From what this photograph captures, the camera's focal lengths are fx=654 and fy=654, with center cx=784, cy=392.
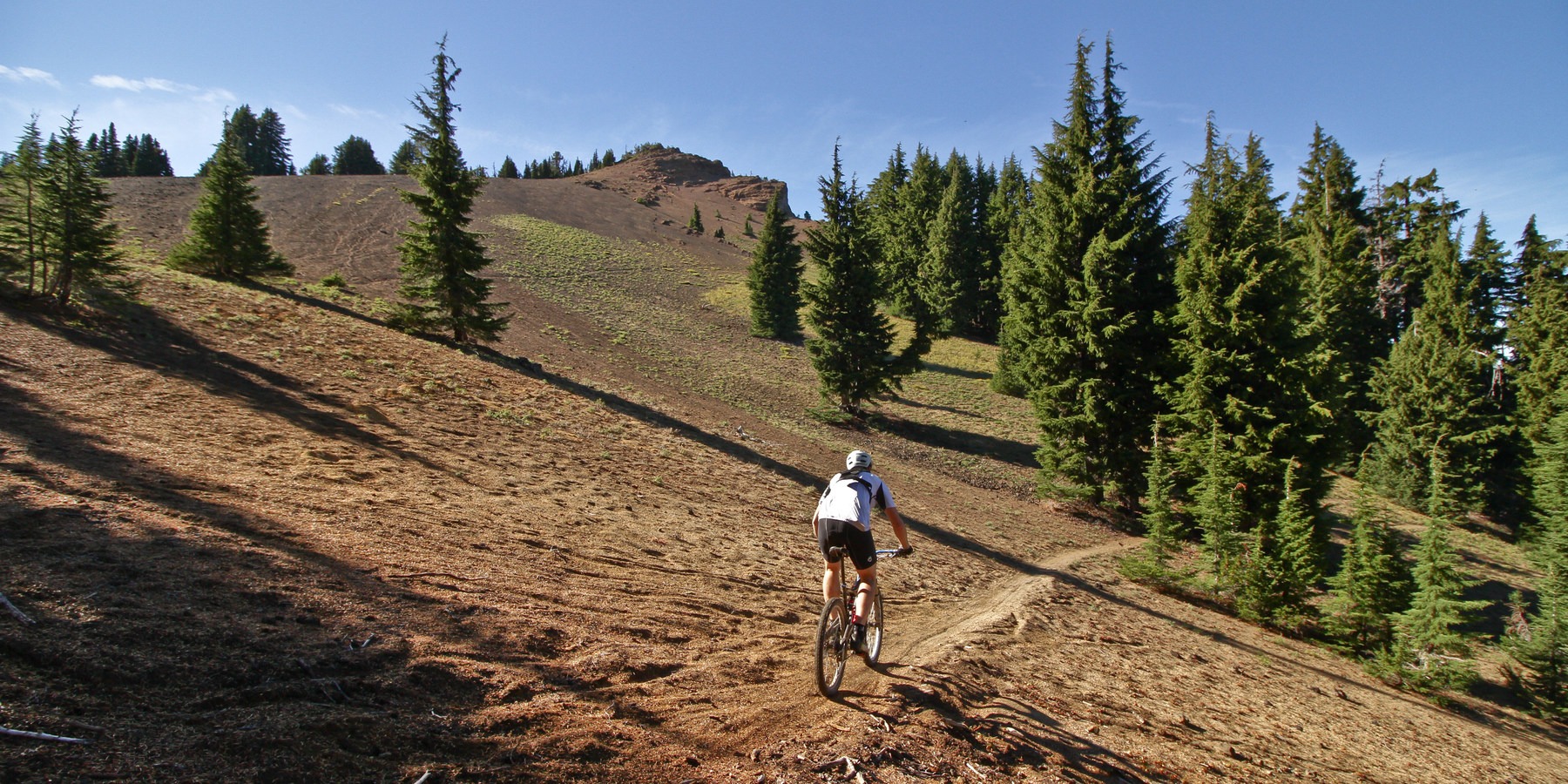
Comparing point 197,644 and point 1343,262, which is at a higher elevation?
point 1343,262

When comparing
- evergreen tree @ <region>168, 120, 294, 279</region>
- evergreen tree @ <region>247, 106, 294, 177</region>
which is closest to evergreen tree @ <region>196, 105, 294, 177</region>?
evergreen tree @ <region>247, 106, 294, 177</region>

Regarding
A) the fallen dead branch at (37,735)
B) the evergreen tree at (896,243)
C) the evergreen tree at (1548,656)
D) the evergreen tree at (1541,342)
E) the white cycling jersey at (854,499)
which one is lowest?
the evergreen tree at (1548,656)

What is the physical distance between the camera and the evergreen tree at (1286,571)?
1204 cm

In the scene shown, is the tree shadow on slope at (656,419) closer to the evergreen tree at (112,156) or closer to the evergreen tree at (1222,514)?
the evergreen tree at (1222,514)

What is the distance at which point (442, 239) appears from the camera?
71.3 feet

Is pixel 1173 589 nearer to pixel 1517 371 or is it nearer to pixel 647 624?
pixel 647 624

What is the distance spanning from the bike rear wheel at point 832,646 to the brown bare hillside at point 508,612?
10.6 inches

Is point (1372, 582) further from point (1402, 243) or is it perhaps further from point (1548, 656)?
point (1402, 243)

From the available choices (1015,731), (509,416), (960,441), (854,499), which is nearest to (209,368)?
(509,416)

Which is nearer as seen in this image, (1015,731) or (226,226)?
(1015,731)

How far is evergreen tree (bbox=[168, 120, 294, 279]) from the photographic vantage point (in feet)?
76.0

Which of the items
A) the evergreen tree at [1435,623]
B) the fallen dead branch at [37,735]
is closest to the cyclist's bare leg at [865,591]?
the fallen dead branch at [37,735]

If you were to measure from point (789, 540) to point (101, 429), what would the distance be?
10553mm

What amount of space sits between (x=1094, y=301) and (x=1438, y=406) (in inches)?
832
